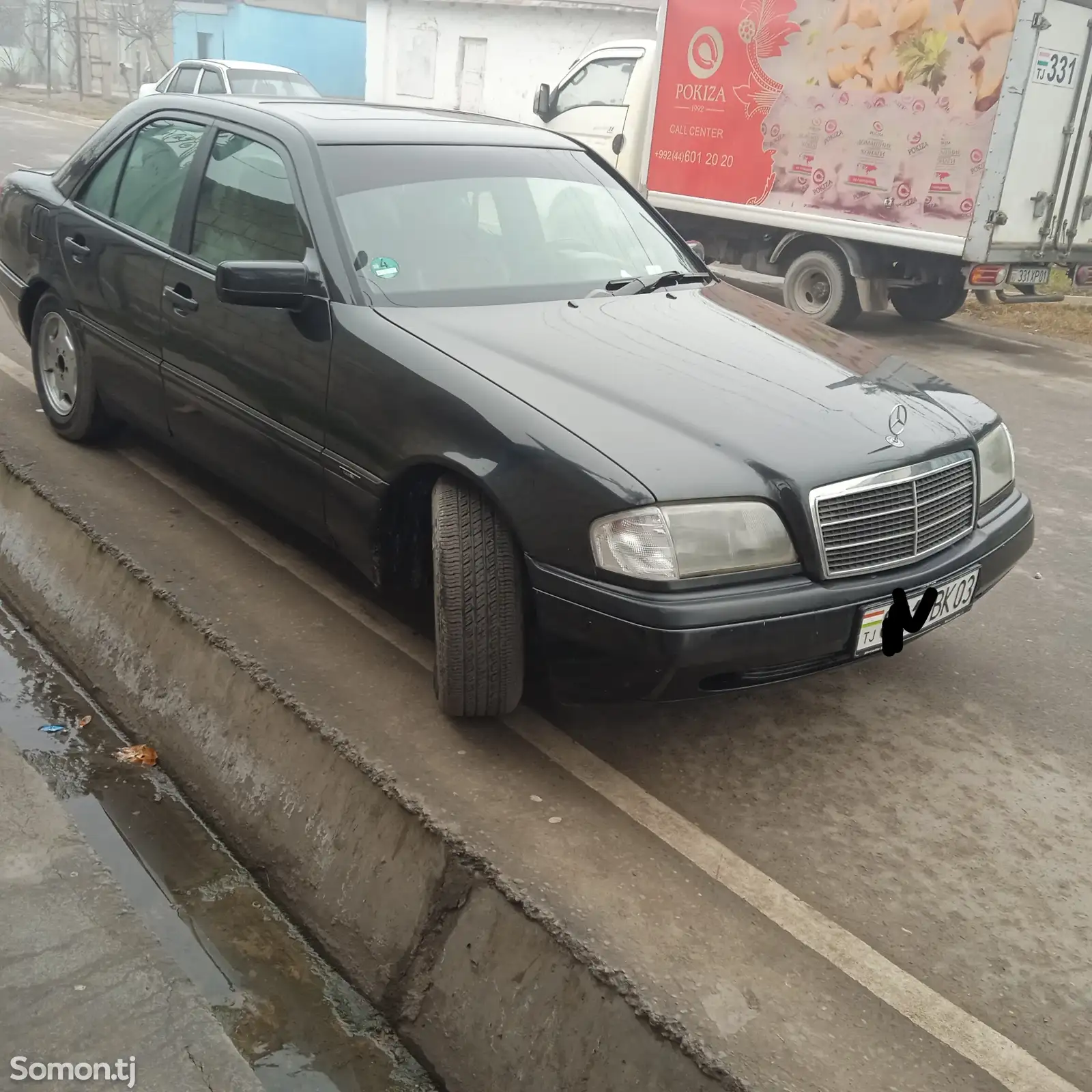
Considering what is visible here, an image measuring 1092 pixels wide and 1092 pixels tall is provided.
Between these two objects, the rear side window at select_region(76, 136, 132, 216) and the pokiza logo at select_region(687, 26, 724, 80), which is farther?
the pokiza logo at select_region(687, 26, 724, 80)

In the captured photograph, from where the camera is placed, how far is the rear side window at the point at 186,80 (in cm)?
1752

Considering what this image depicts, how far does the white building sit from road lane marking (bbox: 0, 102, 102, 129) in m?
6.80

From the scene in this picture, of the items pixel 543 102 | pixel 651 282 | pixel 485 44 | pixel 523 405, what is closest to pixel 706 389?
pixel 523 405

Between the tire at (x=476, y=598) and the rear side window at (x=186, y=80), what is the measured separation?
16522mm

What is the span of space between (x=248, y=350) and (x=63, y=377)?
184 centimetres

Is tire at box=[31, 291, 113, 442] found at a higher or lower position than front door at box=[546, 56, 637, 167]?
lower

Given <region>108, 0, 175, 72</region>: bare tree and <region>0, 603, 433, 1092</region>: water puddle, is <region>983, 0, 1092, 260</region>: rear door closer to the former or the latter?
<region>0, 603, 433, 1092</region>: water puddle

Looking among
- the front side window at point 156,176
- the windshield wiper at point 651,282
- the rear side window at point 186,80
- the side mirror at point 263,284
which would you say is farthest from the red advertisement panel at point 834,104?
the rear side window at point 186,80

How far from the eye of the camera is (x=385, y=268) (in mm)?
3697

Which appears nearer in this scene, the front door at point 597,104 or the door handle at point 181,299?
the door handle at point 181,299

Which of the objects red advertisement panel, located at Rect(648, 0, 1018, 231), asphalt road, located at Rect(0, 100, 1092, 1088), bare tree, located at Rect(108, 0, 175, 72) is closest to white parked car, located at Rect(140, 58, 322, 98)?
red advertisement panel, located at Rect(648, 0, 1018, 231)

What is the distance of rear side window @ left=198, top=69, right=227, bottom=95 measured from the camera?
16625 mm

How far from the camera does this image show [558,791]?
123 inches

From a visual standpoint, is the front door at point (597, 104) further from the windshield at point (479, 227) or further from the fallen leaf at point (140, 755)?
the fallen leaf at point (140, 755)
